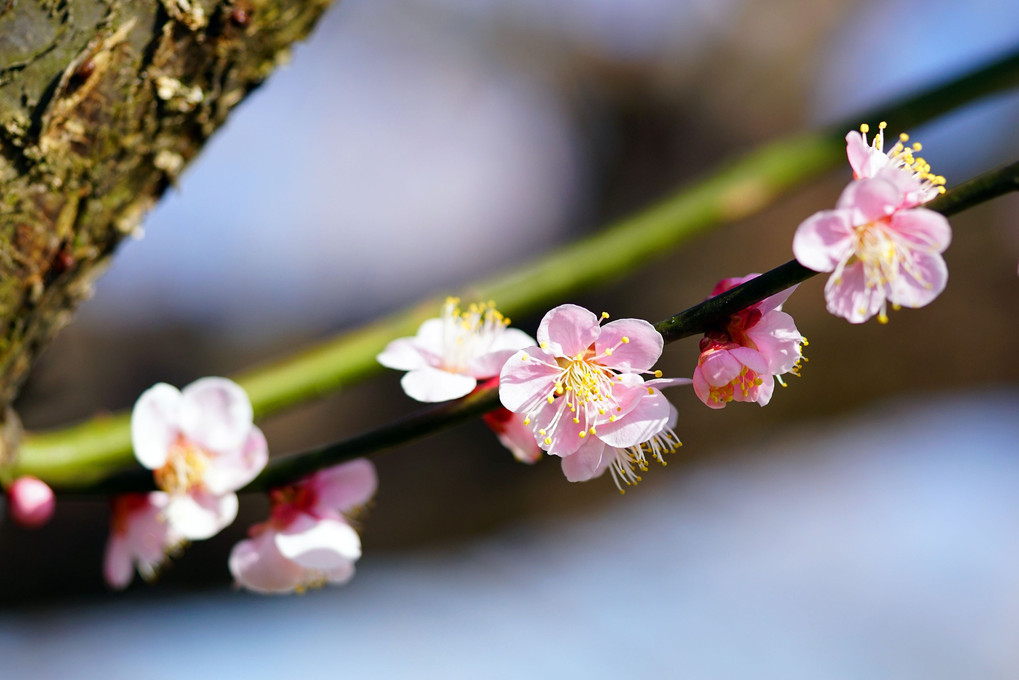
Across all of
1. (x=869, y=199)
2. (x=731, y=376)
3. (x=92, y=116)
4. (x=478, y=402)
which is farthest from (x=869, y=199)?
(x=92, y=116)

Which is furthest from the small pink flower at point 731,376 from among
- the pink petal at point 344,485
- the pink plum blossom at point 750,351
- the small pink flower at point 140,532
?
the small pink flower at point 140,532

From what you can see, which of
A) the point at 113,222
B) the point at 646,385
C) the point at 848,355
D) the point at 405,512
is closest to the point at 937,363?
the point at 848,355

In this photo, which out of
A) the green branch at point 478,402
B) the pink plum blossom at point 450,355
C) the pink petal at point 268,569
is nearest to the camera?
the green branch at point 478,402

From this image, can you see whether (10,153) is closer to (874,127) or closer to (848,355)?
(874,127)

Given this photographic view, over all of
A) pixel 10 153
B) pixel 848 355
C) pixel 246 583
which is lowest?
pixel 246 583

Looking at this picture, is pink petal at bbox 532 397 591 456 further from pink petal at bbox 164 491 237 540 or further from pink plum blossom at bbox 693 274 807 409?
pink petal at bbox 164 491 237 540

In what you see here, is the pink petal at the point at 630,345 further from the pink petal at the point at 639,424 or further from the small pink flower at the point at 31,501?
the small pink flower at the point at 31,501
